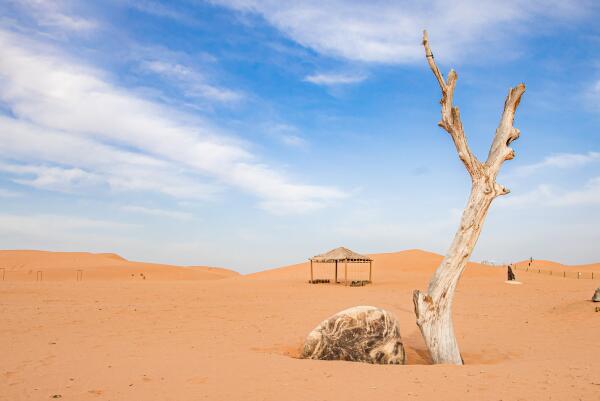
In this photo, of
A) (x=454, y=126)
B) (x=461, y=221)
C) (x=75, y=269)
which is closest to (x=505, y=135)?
(x=454, y=126)

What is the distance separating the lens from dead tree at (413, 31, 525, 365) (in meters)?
9.95

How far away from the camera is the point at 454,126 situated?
1027 centimetres

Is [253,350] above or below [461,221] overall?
below

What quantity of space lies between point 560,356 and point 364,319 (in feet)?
13.9

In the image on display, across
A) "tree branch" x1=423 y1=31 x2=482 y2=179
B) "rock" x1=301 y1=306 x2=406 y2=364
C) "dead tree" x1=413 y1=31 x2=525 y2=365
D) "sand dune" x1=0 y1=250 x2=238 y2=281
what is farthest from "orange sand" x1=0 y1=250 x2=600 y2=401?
"sand dune" x1=0 y1=250 x2=238 y2=281

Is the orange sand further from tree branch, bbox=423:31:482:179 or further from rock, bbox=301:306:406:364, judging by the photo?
tree branch, bbox=423:31:482:179

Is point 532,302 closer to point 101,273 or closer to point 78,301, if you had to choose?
point 78,301

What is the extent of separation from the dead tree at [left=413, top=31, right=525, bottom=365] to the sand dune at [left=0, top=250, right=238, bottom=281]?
3837 centimetres

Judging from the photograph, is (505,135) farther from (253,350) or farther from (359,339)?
(253,350)

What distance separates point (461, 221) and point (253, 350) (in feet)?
17.3

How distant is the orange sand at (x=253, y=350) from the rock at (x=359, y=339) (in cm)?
66

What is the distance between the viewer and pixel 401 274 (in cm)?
4281

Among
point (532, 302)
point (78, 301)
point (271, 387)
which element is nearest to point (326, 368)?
point (271, 387)

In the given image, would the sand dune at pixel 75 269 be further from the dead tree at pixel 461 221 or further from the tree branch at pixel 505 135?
the tree branch at pixel 505 135
